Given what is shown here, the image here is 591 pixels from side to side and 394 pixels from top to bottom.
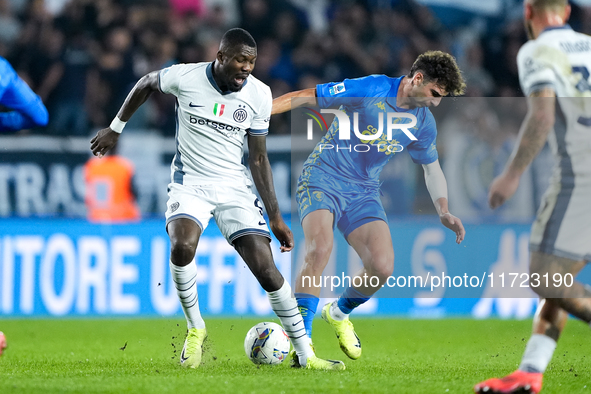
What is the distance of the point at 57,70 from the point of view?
424 inches

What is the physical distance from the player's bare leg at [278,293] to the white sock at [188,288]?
1.20 ft

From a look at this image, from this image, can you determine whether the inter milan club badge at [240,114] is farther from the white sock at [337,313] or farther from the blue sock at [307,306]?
the white sock at [337,313]

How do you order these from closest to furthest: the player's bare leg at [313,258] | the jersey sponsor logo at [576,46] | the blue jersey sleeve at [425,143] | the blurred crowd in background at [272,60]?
1. the jersey sponsor logo at [576,46]
2. the player's bare leg at [313,258]
3. the blue jersey sleeve at [425,143]
4. the blurred crowd in background at [272,60]

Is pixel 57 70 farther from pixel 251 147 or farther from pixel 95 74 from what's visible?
pixel 251 147

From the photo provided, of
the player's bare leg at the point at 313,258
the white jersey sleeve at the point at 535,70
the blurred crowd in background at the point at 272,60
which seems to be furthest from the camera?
the blurred crowd in background at the point at 272,60

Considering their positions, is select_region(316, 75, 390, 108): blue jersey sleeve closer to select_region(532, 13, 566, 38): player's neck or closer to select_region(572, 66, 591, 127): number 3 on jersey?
select_region(532, 13, 566, 38): player's neck

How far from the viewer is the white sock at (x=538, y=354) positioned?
4152mm

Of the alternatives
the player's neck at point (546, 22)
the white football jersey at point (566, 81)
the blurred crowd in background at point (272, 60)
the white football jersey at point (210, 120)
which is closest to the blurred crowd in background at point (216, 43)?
the blurred crowd in background at point (272, 60)

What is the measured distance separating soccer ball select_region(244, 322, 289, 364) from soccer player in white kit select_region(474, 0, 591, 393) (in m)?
1.73

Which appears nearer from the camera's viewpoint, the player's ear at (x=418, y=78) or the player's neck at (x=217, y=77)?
the player's neck at (x=217, y=77)

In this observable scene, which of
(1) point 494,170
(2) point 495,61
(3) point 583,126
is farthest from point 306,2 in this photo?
(3) point 583,126

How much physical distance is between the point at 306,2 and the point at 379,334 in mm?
6415

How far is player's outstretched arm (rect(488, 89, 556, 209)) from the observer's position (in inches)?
156

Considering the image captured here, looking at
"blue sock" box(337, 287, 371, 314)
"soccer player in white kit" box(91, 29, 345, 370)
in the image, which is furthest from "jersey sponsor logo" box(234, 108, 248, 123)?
"blue sock" box(337, 287, 371, 314)
